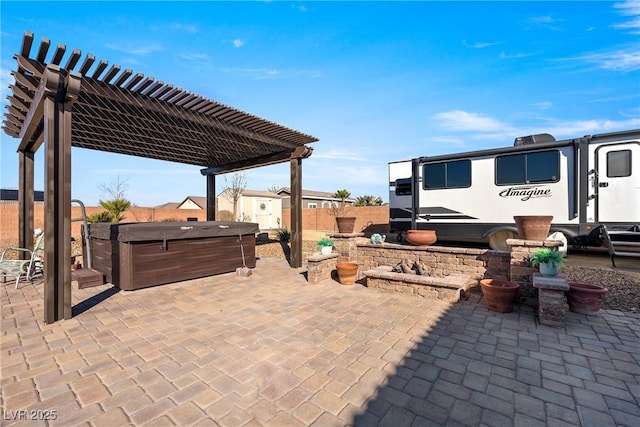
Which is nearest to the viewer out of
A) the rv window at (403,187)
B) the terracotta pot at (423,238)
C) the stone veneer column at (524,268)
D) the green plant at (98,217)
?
the stone veneer column at (524,268)

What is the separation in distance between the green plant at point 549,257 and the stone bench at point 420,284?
101cm

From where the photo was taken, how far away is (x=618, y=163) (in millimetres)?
5438

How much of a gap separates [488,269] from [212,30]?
7.79 m

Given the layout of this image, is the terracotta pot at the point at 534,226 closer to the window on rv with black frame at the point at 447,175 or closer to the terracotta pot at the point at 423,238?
the terracotta pot at the point at 423,238

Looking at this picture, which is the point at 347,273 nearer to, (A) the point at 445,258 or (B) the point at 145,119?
(A) the point at 445,258

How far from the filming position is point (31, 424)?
1578 mm

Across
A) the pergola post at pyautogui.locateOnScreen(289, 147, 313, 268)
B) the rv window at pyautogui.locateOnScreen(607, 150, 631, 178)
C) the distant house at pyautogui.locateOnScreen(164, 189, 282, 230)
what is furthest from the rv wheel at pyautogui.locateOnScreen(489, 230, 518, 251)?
the distant house at pyautogui.locateOnScreen(164, 189, 282, 230)

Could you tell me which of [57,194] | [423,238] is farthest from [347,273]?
[57,194]

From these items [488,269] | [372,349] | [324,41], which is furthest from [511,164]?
[372,349]

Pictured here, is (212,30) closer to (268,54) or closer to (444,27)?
(268,54)

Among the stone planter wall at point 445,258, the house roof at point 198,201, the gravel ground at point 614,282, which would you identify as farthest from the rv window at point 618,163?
the house roof at point 198,201

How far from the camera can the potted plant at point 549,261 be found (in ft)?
11.1

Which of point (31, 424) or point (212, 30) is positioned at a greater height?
point (212, 30)

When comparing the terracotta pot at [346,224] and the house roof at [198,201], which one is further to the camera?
the house roof at [198,201]
